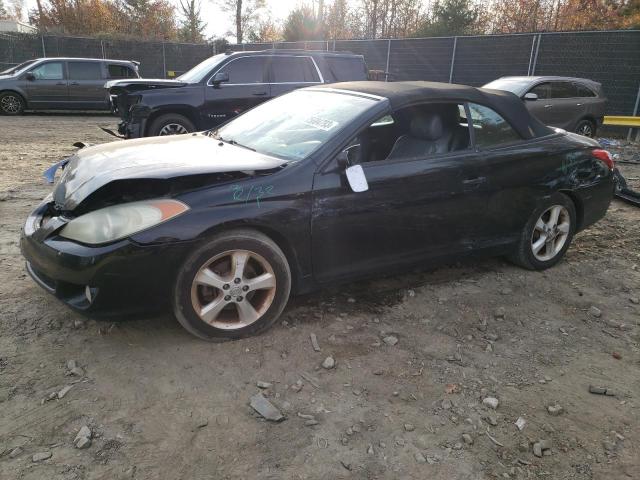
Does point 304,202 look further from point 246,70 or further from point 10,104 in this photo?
point 10,104

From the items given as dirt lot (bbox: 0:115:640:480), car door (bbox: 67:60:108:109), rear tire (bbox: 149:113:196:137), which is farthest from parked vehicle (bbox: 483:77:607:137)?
car door (bbox: 67:60:108:109)

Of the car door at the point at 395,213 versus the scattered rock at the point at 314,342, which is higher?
the car door at the point at 395,213

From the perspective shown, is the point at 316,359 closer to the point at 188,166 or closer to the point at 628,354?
the point at 188,166

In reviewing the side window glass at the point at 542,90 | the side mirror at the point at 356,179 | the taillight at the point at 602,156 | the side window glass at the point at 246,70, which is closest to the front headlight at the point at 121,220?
the side mirror at the point at 356,179

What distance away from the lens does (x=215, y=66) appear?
8.64m

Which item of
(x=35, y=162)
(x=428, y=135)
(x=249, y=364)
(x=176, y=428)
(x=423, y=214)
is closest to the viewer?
(x=176, y=428)

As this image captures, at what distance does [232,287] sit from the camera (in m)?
3.06

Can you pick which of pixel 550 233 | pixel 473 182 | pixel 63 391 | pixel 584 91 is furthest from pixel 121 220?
pixel 584 91

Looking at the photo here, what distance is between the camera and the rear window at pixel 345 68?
9.46 metres

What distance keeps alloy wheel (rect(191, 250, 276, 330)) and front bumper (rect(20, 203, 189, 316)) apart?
0.65ft

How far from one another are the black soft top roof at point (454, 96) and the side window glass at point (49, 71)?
13.3 meters

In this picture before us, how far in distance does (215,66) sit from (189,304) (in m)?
6.67

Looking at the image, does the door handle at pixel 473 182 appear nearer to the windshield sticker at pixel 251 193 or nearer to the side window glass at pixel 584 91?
the windshield sticker at pixel 251 193

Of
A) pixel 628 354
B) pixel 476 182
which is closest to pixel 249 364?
pixel 476 182
